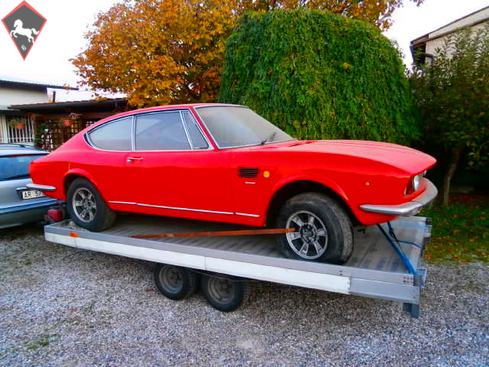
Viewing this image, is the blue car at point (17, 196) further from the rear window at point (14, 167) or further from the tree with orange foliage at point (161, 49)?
the tree with orange foliage at point (161, 49)

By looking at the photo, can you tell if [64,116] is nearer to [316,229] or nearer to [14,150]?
[14,150]

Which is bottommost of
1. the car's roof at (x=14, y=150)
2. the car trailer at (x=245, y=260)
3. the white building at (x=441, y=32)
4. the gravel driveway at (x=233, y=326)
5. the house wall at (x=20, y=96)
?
the gravel driveway at (x=233, y=326)

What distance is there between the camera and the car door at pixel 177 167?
137 inches

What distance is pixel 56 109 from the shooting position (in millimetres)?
15828

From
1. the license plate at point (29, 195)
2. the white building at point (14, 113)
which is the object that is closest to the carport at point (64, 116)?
the white building at point (14, 113)

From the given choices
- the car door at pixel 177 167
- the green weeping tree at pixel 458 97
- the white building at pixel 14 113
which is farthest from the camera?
the white building at pixel 14 113

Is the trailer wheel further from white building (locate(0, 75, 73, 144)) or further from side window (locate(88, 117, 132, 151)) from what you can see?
white building (locate(0, 75, 73, 144))

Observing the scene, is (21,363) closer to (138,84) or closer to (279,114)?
(279,114)

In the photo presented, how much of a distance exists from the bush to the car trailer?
123 inches

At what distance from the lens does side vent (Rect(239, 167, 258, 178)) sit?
325 cm

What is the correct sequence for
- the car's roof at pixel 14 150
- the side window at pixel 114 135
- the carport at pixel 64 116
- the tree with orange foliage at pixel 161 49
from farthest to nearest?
1. the carport at pixel 64 116
2. the tree with orange foliage at pixel 161 49
3. the car's roof at pixel 14 150
4. the side window at pixel 114 135

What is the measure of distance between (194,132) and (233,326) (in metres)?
1.91

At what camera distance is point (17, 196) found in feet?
18.1

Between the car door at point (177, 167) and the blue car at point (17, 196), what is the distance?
102 inches
